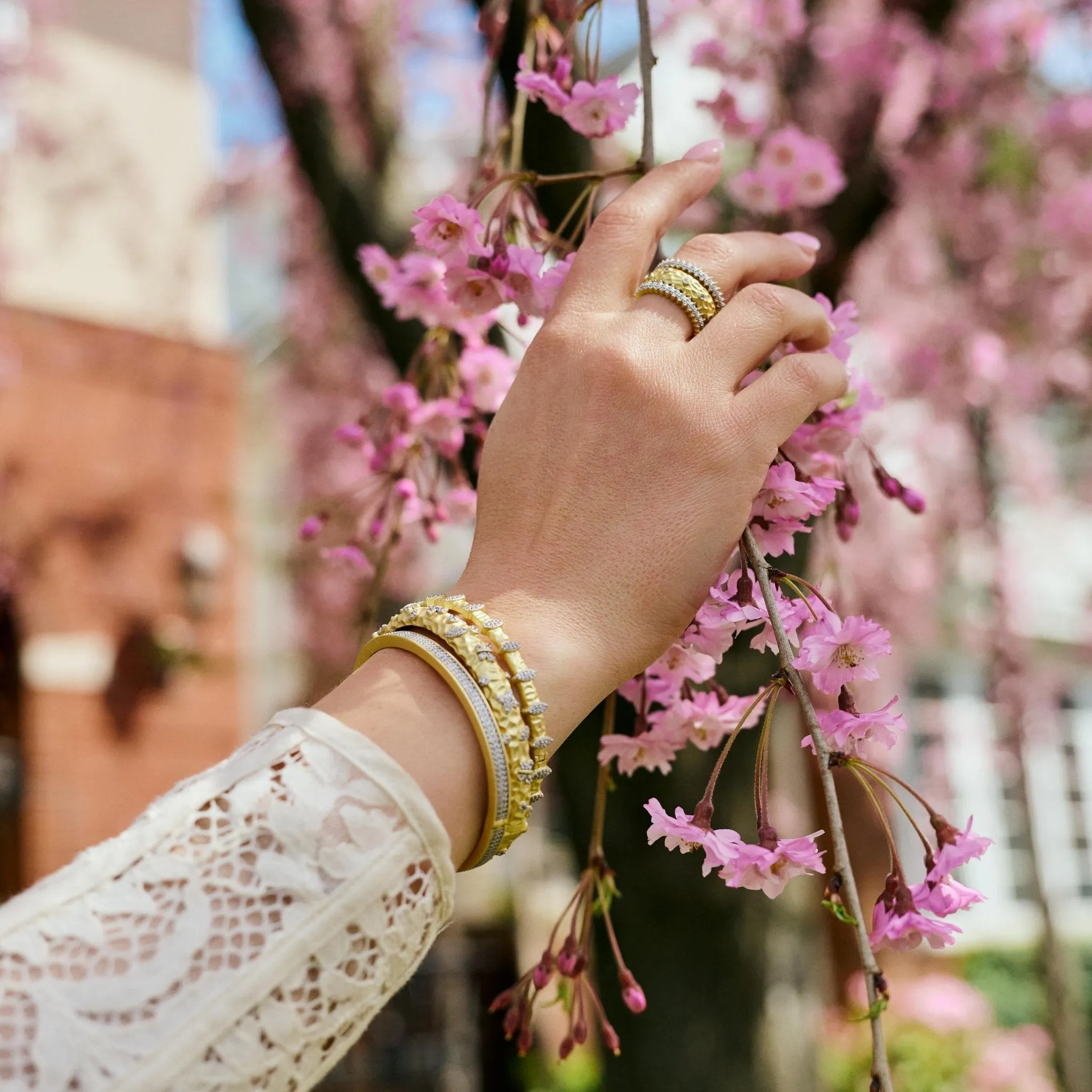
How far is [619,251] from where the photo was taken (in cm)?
96

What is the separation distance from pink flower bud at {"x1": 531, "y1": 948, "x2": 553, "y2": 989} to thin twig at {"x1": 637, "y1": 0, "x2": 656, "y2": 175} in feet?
2.60

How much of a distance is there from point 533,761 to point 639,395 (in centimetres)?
29

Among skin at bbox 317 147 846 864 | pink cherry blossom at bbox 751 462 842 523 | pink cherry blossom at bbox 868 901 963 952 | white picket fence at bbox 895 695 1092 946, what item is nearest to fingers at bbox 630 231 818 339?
skin at bbox 317 147 846 864

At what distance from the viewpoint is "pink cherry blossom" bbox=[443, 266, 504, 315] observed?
116cm

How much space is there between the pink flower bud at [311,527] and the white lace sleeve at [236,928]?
975mm

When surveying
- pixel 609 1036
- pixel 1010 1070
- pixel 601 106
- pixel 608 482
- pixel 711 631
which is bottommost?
pixel 1010 1070

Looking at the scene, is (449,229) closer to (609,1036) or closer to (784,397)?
(784,397)

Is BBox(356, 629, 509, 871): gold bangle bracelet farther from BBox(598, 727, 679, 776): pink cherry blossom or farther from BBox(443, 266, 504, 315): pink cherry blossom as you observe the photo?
BBox(443, 266, 504, 315): pink cherry blossom

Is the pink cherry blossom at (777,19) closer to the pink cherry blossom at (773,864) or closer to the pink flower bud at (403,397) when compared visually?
the pink flower bud at (403,397)

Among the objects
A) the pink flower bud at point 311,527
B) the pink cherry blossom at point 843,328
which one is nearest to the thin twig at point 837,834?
the pink cherry blossom at point 843,328

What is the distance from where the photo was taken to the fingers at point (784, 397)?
884 millimetres

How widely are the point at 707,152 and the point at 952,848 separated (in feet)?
2.17

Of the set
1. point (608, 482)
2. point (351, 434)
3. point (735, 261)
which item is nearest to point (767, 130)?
point (351, 434)

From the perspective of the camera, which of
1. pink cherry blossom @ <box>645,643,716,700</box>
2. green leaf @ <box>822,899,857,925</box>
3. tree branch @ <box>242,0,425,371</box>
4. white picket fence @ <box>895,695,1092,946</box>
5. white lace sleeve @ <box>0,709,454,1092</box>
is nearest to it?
white lace sleeve @ <box>0,709,454,1092</box>
